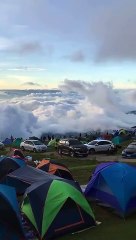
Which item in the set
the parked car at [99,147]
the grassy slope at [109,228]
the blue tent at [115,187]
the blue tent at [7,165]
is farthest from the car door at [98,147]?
the grassy slope at [109,228]

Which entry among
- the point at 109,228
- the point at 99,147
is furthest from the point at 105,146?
the point at 109,228

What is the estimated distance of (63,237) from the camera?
13.3 m

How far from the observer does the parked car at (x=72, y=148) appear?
39969 mm

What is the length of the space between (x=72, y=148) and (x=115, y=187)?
24698 mm

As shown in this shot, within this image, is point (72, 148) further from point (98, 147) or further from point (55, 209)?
point (55, 209)

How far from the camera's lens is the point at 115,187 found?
619 inches

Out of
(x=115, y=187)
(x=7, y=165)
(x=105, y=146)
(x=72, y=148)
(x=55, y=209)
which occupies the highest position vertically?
(x=105, y=146)

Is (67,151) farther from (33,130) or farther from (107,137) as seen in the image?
(33,130)

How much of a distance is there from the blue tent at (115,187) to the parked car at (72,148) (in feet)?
73.8

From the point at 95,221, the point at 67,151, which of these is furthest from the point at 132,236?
the point at 67,151

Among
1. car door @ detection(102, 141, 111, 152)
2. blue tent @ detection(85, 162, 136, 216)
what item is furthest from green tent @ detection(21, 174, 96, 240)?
Result: car door @ detection(102, 141, 111, 152)

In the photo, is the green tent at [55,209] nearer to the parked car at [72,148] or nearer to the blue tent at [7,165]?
the blue tent at [7,165]

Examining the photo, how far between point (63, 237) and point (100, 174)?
4.02m

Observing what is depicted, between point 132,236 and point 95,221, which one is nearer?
point 132,236
